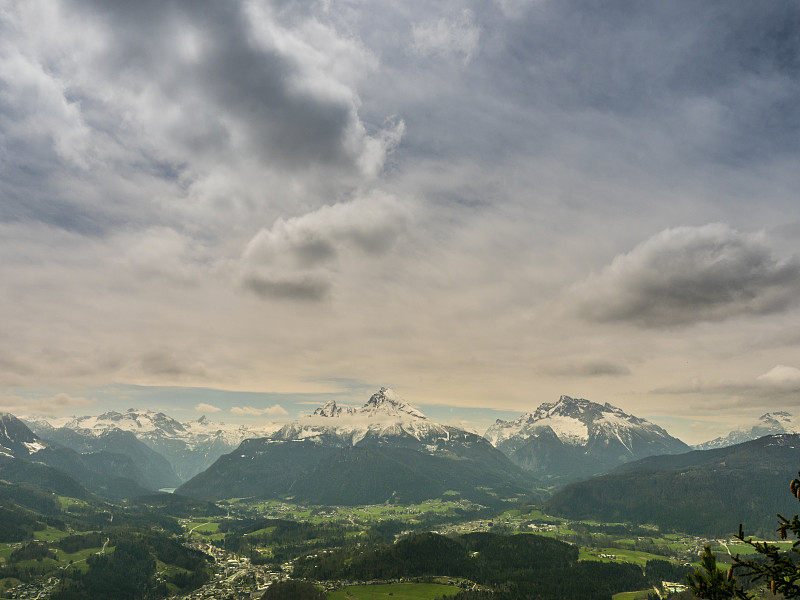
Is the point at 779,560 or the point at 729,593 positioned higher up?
the point at 779,560

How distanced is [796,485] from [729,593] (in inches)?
670

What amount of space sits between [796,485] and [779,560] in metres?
11.7

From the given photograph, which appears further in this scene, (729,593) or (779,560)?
(729,593)

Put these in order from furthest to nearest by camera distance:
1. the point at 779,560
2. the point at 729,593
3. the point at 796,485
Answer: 1. the point at 729,593
2. the point at 779,560
3. the point at 796,485

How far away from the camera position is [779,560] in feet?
108

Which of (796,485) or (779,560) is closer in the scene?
(796,485)

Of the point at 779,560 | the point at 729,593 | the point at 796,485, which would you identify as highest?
the point at 796,485

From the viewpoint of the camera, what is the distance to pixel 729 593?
120ft

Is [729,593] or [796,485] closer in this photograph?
[796,485]

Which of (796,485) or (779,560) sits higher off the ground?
(796,485)

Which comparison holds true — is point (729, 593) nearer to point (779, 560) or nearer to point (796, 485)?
point (779, 560)

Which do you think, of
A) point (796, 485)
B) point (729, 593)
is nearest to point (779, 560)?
point (729, 593)

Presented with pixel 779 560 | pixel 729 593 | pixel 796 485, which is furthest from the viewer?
pixel 729 593
